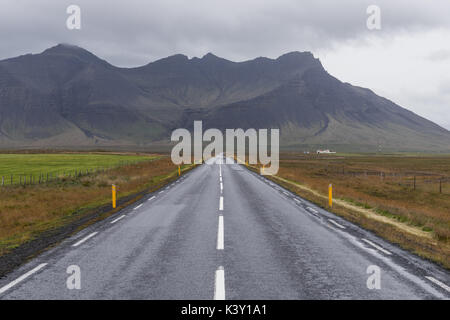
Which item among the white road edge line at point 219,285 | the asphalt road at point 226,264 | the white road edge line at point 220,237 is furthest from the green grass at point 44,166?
the white road edge line at point 219,285

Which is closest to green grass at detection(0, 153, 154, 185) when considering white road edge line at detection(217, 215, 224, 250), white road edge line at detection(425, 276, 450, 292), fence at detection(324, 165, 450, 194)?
white road edge line at detection(217, 215, 224, 250)

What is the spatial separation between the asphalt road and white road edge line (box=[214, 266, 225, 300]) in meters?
0.02

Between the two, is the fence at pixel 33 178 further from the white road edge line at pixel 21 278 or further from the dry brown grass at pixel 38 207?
the white road edge line at pixel 21 278

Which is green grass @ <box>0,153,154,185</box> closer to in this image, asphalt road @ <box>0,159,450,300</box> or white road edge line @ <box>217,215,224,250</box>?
asphalt road @ <box>0,159,450,300</box>

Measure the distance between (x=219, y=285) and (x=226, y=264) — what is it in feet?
4.16

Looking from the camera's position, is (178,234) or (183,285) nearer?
(183,285)

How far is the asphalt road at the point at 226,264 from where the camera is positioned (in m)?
6.12

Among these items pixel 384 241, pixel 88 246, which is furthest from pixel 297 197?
pixel 88 246

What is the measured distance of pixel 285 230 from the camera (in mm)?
11125

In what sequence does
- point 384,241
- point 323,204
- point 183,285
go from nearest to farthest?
point 183,285 < point 384,241 < point 323,204

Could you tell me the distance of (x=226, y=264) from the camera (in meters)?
7.60

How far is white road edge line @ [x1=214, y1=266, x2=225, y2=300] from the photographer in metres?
5.88

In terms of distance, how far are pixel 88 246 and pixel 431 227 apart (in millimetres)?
11211

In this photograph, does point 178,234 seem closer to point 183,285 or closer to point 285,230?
point 285,230
